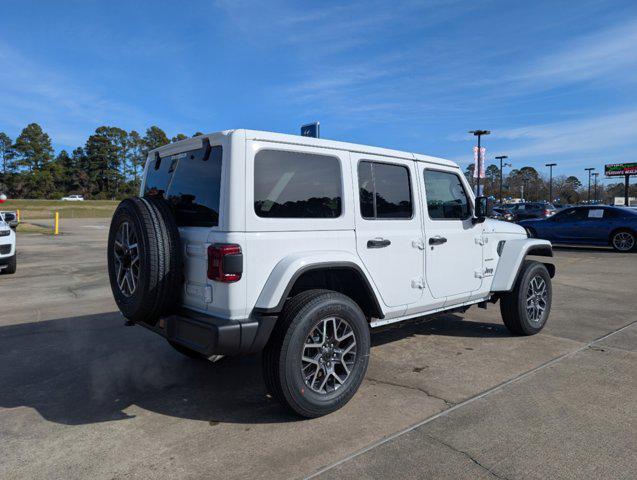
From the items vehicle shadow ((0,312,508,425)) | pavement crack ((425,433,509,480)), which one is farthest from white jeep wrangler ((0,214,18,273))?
pavement crack ((425,433,509,480))

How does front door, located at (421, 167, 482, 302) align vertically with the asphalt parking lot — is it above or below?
above

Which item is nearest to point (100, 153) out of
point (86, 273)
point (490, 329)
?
point (86, 273)

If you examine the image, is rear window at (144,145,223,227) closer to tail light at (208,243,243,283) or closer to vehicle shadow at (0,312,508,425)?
tail light at (208,243,243,283)

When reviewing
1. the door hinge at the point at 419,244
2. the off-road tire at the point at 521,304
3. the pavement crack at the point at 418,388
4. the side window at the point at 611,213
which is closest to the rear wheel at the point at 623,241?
the side window at the point at 611,213

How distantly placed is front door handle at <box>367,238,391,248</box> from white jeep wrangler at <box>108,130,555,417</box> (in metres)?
0.01

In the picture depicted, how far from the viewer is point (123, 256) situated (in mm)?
3594

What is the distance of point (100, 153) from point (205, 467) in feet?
334

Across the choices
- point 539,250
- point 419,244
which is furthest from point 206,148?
point 539,250

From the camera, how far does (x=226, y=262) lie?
2.95 m

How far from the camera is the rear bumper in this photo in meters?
2.94

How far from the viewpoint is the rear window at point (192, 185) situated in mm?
3248

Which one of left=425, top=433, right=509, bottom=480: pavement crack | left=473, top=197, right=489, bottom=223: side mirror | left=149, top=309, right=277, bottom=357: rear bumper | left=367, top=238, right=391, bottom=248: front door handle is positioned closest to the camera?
left=425, top=433, right=509, bottom=480: pavement crack

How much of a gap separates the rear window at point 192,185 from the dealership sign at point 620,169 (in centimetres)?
5176

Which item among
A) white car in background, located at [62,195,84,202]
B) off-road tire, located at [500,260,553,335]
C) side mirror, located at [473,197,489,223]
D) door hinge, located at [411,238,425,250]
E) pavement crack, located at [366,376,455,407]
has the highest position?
white car in background, located at [62,195,84,202]
